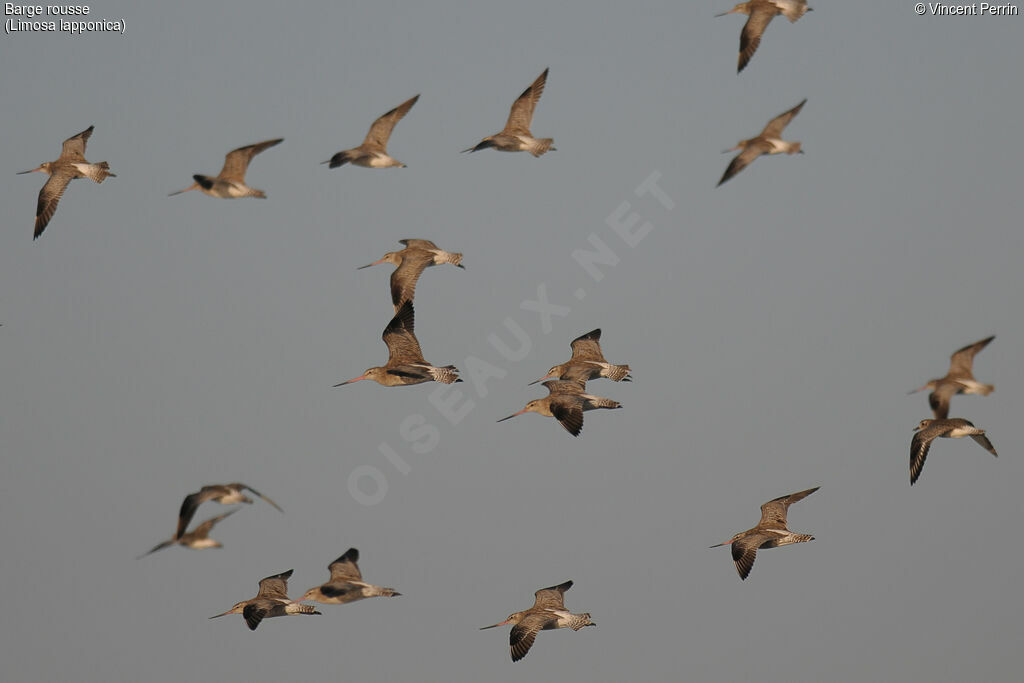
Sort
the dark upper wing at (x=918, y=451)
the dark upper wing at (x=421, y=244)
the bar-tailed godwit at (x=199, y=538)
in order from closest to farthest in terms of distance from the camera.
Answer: the bar-tailed godwit at (x=199, y=538) < the dark upper wing at (x=918, y=451) < the dark upper wing at (x=421, y=244)

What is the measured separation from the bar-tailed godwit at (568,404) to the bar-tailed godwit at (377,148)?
4.72 m

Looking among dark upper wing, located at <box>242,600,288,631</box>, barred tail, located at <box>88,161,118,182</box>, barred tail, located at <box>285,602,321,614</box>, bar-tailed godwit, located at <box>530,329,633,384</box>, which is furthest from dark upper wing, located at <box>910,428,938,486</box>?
barred tail, located at <box>88,161,118,182</box>

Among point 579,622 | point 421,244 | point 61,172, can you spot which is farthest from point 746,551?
point 61,172

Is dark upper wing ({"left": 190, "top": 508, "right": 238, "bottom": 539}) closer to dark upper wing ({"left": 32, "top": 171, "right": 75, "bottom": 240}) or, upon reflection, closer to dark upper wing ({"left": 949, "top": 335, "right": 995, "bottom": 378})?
dark upper wing ({"left": 32, "top": 171, "right": 75, "bottom": 240})

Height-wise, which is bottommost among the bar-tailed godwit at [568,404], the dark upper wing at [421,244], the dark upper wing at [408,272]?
the bar-tailed godwit at [568,404]

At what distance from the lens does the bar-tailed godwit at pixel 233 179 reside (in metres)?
26.3

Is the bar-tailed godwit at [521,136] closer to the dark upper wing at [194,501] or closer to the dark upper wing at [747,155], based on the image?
the dark upper wing at [747,155]

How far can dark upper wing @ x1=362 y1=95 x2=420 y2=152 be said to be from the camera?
28.4m

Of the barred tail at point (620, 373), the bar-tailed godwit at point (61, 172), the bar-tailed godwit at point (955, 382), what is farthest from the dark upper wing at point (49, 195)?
the bar-tailed godwit at point (955, 382)

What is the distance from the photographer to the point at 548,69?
2961 cm

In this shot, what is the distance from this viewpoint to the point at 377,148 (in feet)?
93.2

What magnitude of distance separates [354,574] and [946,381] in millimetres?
10677

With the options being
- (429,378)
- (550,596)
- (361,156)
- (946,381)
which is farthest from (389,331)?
(946,381)

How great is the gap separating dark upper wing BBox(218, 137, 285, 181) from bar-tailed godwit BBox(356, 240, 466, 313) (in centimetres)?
358
